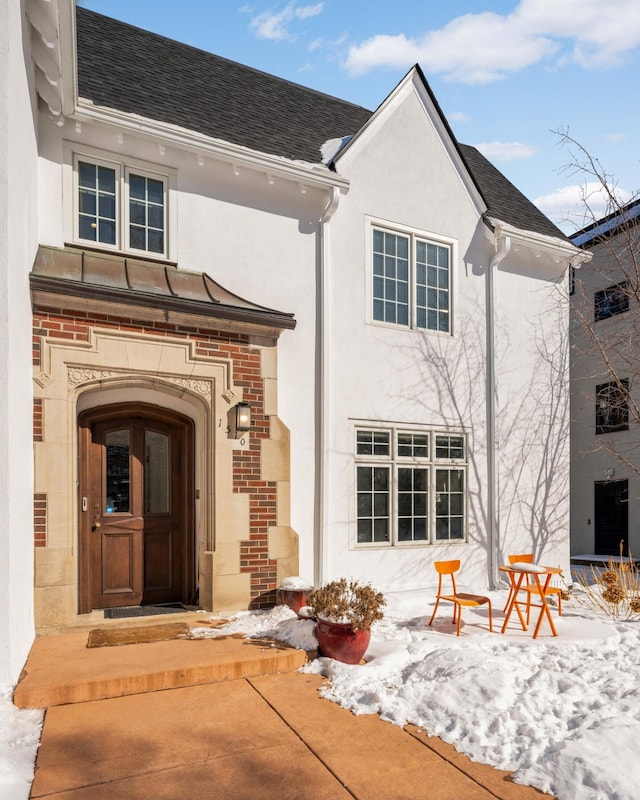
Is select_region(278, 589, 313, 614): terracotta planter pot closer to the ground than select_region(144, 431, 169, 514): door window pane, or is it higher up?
closer to the ground

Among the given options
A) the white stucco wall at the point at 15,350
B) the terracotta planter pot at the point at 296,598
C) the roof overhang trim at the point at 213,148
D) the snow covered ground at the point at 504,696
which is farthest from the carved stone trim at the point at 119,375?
the roof overhang trim at the point at 213,148

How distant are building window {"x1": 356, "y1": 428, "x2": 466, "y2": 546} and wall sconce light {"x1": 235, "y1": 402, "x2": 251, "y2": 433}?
A: 1906 mm

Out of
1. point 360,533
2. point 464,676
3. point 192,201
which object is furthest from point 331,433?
point 464,676

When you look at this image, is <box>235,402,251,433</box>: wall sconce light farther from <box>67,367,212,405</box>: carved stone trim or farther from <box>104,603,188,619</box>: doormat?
<box>104,603,188,619</box>: doormat

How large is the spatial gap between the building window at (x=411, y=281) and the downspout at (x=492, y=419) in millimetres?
837

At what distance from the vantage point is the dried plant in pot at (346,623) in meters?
5.48

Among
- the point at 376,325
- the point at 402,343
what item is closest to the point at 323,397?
the point at 376,325

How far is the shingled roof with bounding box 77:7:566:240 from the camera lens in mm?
8117

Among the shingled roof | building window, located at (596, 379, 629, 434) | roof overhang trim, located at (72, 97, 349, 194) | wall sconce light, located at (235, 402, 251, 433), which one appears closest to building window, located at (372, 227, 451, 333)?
roof overhang trim, located at (72, 97, 349, 194)

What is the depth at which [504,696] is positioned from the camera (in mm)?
4527

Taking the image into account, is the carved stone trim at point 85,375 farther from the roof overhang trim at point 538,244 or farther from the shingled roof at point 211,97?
the roof overhang trim at point 538,244

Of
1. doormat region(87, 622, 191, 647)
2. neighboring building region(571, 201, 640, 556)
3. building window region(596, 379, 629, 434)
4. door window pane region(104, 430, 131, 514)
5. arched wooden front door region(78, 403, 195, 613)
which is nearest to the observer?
doormat region(87, 622, 191, 647)

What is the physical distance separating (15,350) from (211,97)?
5892 mm

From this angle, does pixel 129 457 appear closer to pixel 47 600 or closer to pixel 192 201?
pixel 47 600
